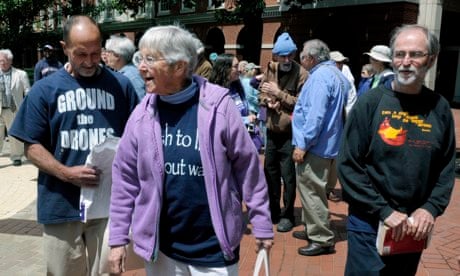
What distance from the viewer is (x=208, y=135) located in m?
2.07

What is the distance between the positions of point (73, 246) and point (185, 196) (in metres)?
1.05

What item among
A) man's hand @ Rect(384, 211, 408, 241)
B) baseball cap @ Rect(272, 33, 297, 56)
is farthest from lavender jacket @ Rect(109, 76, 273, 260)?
baseball cap @ Rect(272, 33, 297, 56)

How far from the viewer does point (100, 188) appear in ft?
8.89

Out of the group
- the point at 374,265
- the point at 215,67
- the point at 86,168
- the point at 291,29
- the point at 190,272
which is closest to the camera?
the point at 190,272

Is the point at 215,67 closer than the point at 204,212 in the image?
No

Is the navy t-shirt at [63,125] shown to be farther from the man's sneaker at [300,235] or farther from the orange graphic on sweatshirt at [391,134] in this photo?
the man's sneaker at [300,235]

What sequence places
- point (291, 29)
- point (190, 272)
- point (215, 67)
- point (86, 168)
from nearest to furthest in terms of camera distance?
point (190, 272) < point (86, 168) < point (215, 67) < point (291, 29)

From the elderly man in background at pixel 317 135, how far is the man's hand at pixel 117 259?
93.0 inches

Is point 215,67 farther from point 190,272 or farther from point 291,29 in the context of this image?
point 291,29

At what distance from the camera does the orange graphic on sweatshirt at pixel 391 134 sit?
2.33 meters

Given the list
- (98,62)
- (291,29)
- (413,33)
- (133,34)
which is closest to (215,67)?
(98,62)

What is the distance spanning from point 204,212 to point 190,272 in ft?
1.00

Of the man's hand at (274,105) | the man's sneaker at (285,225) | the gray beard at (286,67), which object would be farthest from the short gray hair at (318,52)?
the man's sneaker at (285,225)

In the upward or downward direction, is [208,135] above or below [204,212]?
above
